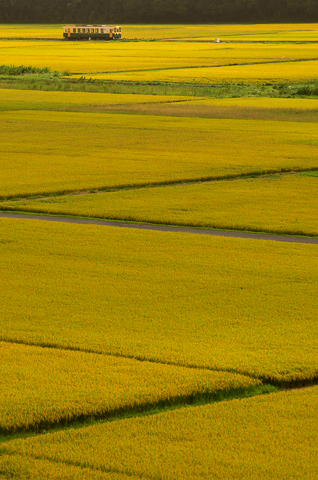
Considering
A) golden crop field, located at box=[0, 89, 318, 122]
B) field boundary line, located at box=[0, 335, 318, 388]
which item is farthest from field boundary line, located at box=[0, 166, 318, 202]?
golden crop field, located at box=[0, 89, 318, 122]

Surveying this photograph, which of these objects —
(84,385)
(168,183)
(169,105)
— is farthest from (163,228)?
(169,105)

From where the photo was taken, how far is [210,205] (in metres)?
23.2

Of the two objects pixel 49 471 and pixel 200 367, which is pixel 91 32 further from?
pixel 49 471

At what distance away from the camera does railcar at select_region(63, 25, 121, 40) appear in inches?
7229

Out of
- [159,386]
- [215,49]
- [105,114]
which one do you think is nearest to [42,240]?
[159,386]

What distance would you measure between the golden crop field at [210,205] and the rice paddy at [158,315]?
0.28 ft

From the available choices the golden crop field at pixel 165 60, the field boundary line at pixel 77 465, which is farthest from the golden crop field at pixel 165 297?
the golden crop field at pixel 165 60

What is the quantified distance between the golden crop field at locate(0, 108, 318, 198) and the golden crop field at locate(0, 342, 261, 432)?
48.0 feet

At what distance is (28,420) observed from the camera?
9008mm

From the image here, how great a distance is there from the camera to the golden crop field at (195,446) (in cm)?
Result: 803

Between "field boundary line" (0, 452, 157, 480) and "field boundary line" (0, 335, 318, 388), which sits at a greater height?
"field boundary line" (0, 335, 318, 388)

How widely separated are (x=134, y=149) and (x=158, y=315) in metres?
23.5

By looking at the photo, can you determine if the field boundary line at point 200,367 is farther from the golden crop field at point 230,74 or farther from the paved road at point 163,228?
the golden crop field at point 230,74

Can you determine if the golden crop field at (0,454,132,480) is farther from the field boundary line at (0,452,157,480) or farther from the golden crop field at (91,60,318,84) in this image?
the golden crop field at (91,60,318,84)
